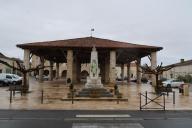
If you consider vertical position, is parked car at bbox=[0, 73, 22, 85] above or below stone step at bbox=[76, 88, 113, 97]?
above

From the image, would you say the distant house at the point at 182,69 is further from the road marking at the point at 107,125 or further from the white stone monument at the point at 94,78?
the road marking at the point at 107,125

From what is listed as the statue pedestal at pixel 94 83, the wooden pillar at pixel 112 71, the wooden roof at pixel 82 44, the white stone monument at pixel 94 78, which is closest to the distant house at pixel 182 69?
the wooden roof at pixel 82 44

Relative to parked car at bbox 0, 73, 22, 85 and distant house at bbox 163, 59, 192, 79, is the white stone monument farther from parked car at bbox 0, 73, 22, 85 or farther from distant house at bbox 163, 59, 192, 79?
distant house at bbox 163, 59, 192, 79

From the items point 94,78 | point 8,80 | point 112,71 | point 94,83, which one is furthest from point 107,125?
point 8,80

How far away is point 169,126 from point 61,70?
9112 cm

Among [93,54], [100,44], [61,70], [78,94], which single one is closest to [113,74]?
[100,44]

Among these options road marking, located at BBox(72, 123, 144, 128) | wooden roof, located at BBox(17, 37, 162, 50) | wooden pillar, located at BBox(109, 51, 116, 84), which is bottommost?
road marking, located at BBox(72, 123, 144, 128)

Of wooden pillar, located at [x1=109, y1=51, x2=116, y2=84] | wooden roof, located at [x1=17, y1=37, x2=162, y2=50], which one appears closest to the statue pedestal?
wooden roof, located at [x1=17, y1=37, x2=162, y2=50]

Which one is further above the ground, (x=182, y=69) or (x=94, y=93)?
(x=182, y=69)

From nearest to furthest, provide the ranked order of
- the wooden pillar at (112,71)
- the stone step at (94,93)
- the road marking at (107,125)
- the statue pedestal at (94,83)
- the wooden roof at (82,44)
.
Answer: the road marking at (107,125) < the stone step at (94,93) < the statue pedestal at (94,83) < the wooden roof at (82,44) < the wooden pillar at (112,71)

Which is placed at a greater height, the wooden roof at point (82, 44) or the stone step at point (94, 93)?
the wooden roof at point (82, 44)

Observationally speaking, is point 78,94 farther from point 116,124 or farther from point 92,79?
point 116,124

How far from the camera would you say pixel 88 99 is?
901 inches

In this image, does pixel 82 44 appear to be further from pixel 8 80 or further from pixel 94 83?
pixel 94 83
